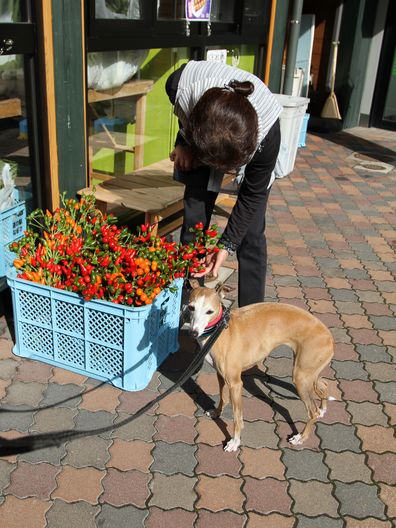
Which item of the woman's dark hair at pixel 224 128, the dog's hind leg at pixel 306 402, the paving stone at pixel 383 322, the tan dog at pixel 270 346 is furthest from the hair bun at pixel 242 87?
the paving stone at pixel 383 322

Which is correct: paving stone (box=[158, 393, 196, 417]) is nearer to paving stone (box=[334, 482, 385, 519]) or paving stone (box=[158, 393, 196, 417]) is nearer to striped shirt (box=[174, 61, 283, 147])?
paving stone (box=[334, 482, 385, 519])

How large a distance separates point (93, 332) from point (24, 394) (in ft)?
1.77

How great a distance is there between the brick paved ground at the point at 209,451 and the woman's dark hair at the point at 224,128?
4.80 ft

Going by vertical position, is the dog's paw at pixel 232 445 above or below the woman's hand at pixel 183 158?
below

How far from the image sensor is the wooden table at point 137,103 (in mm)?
4796

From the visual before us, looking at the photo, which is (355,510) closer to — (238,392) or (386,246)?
(238,392)

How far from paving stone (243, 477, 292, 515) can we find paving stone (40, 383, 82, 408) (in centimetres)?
109

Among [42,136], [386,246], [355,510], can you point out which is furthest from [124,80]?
[355,510]

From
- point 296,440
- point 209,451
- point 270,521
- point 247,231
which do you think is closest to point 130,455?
point 209,451

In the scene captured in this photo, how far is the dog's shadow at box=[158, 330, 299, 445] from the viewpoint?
312 centimetres

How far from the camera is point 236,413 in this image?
9.12ft

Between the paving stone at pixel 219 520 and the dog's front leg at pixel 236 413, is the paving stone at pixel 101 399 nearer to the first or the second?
the dog's front leg at pixel 236 413

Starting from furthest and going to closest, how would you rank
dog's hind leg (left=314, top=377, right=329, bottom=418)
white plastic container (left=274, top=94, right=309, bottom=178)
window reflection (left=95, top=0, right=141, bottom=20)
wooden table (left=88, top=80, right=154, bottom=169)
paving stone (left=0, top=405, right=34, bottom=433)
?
white plastic container (left=274, top=94, right=309, bottom=178) < wooden table (left=88, top=80, right=154, bottom=169) < window reflection (left=95, top=0, right=141, bottom=20) < dog's hind leg (left=314, top=377, right=329, bottom=418) < paving stone (left=0, top=405, right=34, bottom=433)

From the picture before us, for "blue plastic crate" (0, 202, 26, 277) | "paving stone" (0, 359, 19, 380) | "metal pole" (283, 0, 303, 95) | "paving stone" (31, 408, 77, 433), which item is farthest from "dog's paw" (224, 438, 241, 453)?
"metal pole" (283, 0, 303, 95)
